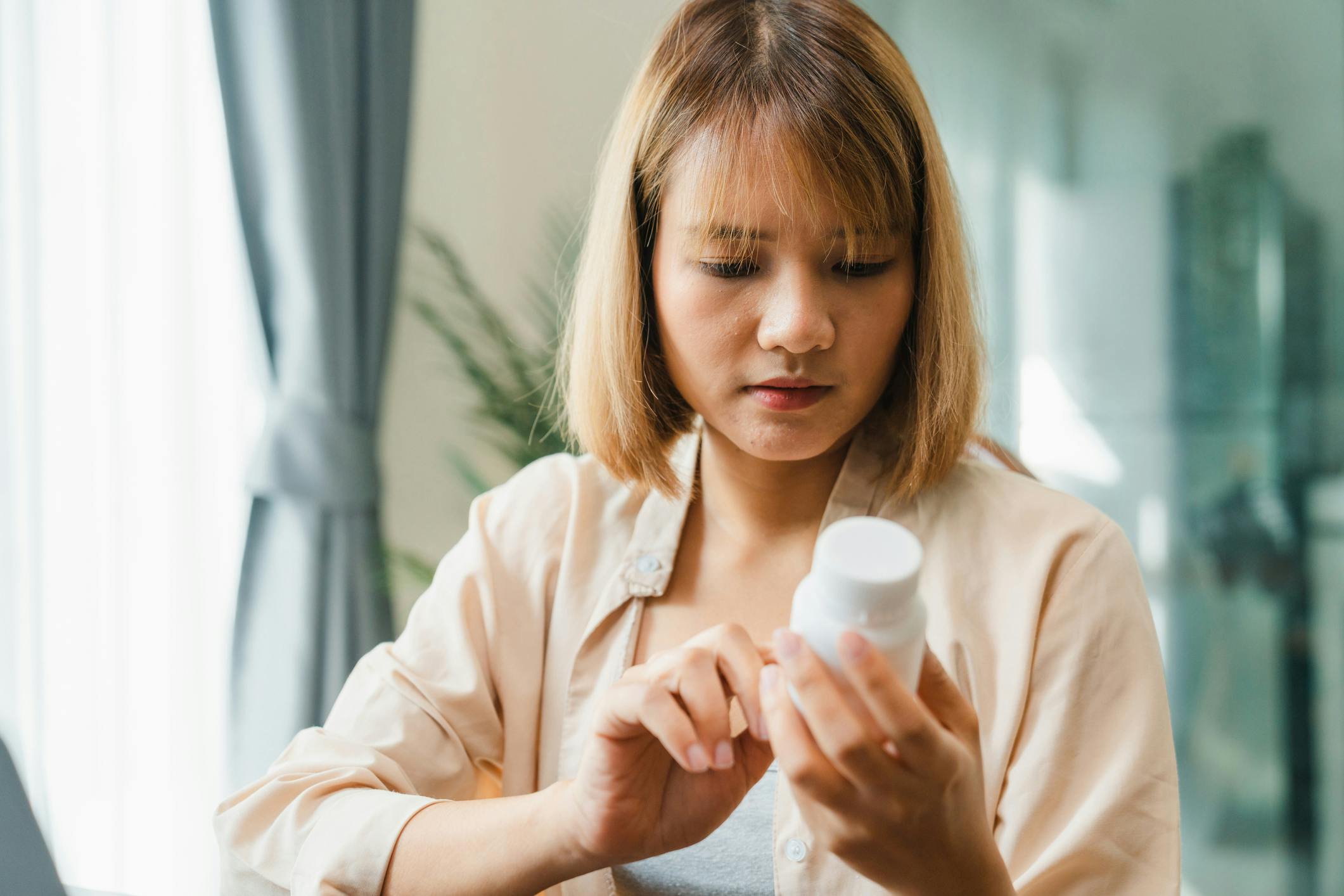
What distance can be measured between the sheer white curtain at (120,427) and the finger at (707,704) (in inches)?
47.5

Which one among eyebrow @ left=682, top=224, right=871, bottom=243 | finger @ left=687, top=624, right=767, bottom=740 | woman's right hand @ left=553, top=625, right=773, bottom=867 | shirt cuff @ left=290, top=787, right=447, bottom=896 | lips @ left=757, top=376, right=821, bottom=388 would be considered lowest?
shirt cuff @ left=290, top=787, right=447, bottom=896

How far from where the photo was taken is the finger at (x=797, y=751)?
524mm

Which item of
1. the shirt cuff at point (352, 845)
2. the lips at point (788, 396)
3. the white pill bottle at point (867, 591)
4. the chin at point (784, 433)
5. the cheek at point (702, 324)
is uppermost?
the cheek at point (702, 324)

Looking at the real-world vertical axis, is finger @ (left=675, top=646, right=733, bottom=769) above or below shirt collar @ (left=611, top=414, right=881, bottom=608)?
below

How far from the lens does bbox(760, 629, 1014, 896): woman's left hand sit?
1.64ft

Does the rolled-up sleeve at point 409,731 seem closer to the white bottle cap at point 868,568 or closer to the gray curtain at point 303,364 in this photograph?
the white bottle cap at point 868,568

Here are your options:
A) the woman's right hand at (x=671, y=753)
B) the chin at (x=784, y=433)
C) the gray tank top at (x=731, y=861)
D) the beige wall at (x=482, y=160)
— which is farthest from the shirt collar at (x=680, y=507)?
the beige wall at (x=482, y=160)

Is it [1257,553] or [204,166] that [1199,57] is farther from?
[204,166]

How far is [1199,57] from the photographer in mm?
2287

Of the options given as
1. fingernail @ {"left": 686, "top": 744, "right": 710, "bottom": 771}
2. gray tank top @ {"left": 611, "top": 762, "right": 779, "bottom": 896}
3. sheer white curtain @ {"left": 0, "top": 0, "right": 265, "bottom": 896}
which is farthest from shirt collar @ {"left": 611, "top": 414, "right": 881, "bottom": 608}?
sheer white curtain @ {"left": 0, "top": 0, "right": 265, "bottom": 896}

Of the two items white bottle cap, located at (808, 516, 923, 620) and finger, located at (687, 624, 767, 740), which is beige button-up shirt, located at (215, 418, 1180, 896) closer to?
finger, located at (687, 624, 767, 740)

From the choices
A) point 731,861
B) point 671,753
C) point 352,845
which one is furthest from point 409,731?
point 671,753

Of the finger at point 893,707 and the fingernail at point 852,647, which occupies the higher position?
the fingernail at point 852,647

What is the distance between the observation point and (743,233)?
0.84m
